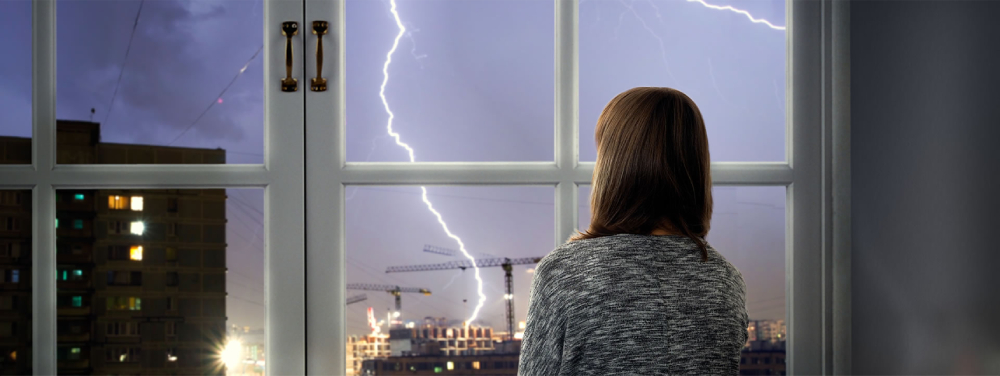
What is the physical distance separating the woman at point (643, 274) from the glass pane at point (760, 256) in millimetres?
573

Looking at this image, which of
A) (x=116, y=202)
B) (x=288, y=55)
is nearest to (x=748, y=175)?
(x=288, y=55)

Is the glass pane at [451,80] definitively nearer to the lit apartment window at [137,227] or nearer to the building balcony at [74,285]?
the lit apartment window at [137,227]

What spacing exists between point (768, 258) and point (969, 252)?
43 cm

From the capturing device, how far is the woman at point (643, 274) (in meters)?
0.86

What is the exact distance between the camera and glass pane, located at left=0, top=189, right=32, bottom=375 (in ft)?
4.76

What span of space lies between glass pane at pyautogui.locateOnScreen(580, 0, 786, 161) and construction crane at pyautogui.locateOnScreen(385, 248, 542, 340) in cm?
51

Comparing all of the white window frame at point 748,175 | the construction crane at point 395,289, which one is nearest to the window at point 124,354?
the white window frame at point 748,175

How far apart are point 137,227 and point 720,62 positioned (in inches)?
57.9

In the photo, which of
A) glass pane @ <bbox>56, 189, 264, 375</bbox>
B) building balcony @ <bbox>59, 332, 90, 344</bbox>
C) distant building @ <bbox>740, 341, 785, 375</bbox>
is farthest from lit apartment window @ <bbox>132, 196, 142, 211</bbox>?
distant building @ <bbox>740, 341, 785, 375</bbox>

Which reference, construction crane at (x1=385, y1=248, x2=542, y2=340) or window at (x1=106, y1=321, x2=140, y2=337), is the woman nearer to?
construction crane at (x1=385, y1=248, x2=542, y2=340)

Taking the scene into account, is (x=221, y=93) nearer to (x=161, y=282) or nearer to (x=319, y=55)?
(x=319, y=55)

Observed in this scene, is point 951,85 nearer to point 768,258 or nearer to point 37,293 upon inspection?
point 768,258

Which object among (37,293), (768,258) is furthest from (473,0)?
(37,293)

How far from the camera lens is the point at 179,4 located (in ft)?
4.89
